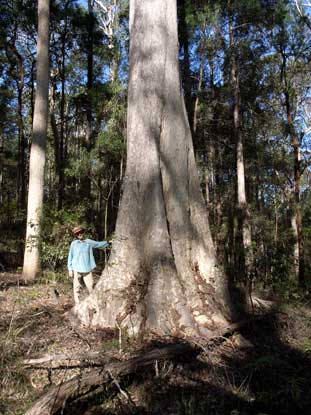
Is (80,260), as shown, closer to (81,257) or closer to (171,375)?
(81,257)

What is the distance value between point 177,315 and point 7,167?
98.3ft

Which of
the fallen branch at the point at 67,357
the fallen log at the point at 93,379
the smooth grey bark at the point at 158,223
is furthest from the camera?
the smooth grey bark at the point at 158,223

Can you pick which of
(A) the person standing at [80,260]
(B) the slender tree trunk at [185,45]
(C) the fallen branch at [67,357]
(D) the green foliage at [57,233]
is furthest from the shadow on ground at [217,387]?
(B) the slender tree trunk at [185,45]

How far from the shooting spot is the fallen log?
115 inches

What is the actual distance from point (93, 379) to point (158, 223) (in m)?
2.15

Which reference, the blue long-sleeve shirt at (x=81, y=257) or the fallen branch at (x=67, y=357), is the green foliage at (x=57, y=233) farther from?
the fallen branch at (x=67, y=357)

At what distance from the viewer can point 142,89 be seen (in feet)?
18.1

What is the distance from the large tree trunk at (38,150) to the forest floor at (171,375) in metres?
4.07

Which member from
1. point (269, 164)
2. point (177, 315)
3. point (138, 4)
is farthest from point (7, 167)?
point (177, 315)

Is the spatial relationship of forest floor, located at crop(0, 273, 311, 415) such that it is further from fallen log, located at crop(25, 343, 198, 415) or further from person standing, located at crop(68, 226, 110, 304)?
person standing, located at crop(68, 226, 110, 304)

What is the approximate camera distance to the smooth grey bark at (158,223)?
4.51m

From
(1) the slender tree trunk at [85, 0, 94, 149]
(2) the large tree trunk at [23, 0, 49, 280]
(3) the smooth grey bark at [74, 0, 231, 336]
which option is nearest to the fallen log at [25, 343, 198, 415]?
(3) the smooth grey bark at [74, 0, 231, 336]

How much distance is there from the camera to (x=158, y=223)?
4.89 metres

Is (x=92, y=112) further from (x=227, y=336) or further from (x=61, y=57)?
(x=227, y=336)
